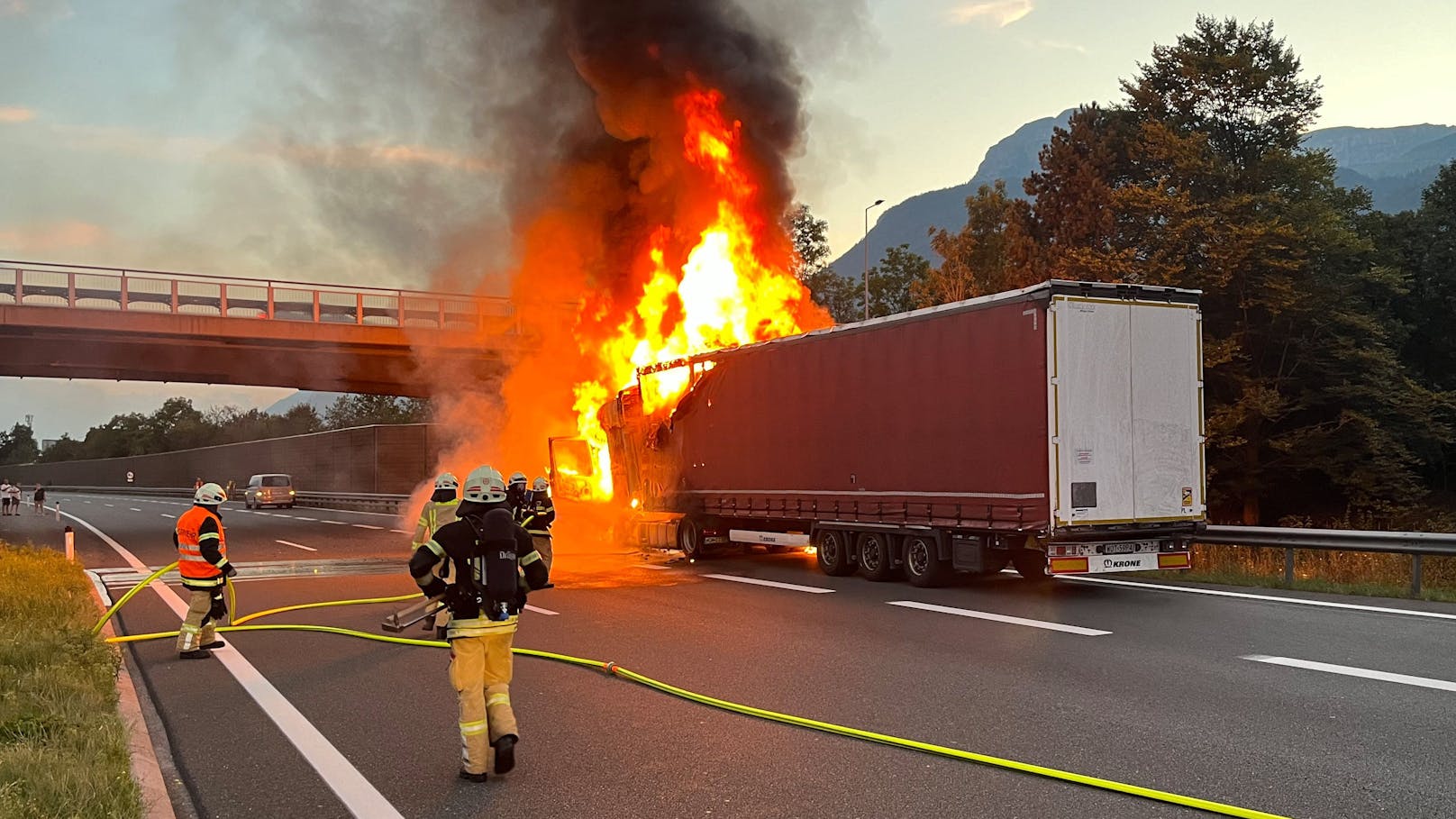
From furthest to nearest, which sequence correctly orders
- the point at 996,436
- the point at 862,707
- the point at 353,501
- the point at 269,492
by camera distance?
the point at 269,492 → the point at 353,501 → the point at 996,436 → the point at 862,707

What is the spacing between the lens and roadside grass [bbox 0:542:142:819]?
176 inches

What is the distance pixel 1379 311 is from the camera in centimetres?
3291

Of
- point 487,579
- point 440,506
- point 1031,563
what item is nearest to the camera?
point 487,579

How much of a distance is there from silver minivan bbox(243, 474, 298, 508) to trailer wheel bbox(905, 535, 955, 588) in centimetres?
3938

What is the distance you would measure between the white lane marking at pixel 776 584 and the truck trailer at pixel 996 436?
996 mm

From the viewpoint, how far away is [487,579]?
5.32m

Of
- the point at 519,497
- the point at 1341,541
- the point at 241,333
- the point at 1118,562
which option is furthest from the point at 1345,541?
the point at 241,333

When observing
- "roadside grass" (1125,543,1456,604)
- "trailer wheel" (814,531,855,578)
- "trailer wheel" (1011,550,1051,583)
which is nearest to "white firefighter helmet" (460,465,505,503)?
"trailer wheel" (1011,550,1051,583)

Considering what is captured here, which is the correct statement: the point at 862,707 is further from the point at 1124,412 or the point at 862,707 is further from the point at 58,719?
the point at 1124,412

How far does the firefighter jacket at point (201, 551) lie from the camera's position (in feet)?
30.2

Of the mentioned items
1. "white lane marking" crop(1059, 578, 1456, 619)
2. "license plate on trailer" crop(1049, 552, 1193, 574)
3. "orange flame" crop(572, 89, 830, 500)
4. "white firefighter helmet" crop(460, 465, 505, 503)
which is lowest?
"white lane marking" crop(1059, 578, 1456, 619)

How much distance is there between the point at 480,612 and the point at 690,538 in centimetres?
1236

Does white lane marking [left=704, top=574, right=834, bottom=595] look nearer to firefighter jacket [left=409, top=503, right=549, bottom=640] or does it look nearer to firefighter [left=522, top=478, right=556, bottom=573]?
firefighter [left=522, top=478, right=556, bottom=573]

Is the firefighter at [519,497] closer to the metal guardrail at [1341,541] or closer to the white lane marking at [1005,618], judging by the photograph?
the white lane marking at [1005,618]
